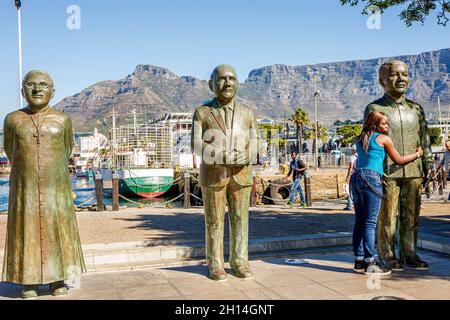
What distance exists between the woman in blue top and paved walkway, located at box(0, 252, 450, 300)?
1.29ft

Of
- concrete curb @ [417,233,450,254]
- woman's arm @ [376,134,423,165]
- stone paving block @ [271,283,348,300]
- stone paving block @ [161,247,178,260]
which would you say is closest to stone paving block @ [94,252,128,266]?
stone paving block @ [161,247,178,260]

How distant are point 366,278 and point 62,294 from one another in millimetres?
3269

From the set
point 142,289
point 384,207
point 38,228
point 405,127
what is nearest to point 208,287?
point 142,289

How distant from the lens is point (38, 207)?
15.7 feet

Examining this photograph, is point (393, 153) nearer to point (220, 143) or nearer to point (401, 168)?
point (401, 168)

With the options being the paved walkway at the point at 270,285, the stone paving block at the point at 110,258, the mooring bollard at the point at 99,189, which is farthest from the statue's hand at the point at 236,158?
the mooring bollard at the point at 99,189

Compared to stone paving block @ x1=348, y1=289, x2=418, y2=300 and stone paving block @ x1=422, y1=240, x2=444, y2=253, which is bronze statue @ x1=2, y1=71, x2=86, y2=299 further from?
stone paving block @ x1=422, y1=240, x2=444, y2=253

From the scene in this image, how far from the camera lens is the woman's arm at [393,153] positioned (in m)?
5.46

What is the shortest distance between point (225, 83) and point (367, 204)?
2086 mm

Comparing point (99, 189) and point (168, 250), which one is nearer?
point (168, 250)

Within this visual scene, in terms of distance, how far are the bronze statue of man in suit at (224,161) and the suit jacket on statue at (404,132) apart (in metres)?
1.56

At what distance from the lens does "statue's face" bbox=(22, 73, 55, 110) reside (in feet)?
16.0

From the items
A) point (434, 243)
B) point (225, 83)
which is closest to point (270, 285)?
point (225, 83)
